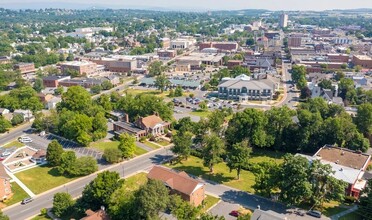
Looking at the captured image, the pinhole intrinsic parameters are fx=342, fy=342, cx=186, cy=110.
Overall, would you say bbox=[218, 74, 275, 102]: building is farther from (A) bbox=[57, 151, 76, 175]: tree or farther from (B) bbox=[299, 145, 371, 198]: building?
(A) bbox=[57, 151, 76, 175]: tree

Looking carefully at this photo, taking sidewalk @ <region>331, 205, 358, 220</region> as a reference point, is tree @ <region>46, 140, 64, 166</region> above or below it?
above

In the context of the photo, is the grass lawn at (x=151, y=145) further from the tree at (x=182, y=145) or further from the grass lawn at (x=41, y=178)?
the grass lawn at (x=41, y=178)

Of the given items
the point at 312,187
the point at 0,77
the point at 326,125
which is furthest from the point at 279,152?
the point at 0,77

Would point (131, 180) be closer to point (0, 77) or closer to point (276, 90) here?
point (276, 90)

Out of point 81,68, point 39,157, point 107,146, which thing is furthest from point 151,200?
point 81,68

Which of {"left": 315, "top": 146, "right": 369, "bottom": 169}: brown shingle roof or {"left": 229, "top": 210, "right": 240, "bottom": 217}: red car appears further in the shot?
{"left": 315, "top": 146, "right": 369, "bottom": 169}: brown shingle roof

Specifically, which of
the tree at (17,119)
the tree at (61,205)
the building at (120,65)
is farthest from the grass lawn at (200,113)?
the building at (120,65)

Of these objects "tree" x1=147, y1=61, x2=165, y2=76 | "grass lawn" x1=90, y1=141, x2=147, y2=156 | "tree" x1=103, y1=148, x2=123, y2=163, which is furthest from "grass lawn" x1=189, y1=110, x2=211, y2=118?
"tree" x1=147, y1=61, x2=165, y2=76
